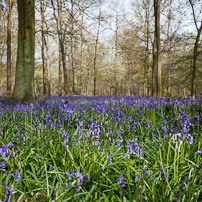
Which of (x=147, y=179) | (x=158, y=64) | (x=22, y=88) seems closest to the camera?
(x=147, y=179)

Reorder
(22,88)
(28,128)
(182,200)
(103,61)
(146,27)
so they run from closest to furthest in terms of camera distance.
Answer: (182,200)
(28,128)
(22,88)
(146,27)
(103,61)

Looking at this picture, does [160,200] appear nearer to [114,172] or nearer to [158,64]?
[114,172]

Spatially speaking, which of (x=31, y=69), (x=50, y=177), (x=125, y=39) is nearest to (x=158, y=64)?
(x=31, y=69)

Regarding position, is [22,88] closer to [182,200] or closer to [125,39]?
[182,200]

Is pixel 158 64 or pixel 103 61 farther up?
pixel 103 61

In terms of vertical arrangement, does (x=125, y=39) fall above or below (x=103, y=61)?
above

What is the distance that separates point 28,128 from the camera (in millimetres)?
2883

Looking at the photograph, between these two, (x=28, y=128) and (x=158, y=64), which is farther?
(x=158, y=64)

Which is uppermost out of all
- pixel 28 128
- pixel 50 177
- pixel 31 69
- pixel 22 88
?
pixel 31 69

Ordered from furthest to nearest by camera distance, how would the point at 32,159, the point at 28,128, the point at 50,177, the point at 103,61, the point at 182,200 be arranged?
1. the point at 103,61
2. the point at 28,128
3. the point at 32,159
4. the point at 50,177
5. the point at 182,200

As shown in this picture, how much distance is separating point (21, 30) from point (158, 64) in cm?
798

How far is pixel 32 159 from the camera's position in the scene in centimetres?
207

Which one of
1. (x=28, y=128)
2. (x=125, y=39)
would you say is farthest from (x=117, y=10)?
(x=28, y=128)

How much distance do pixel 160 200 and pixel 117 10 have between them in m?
26.2
